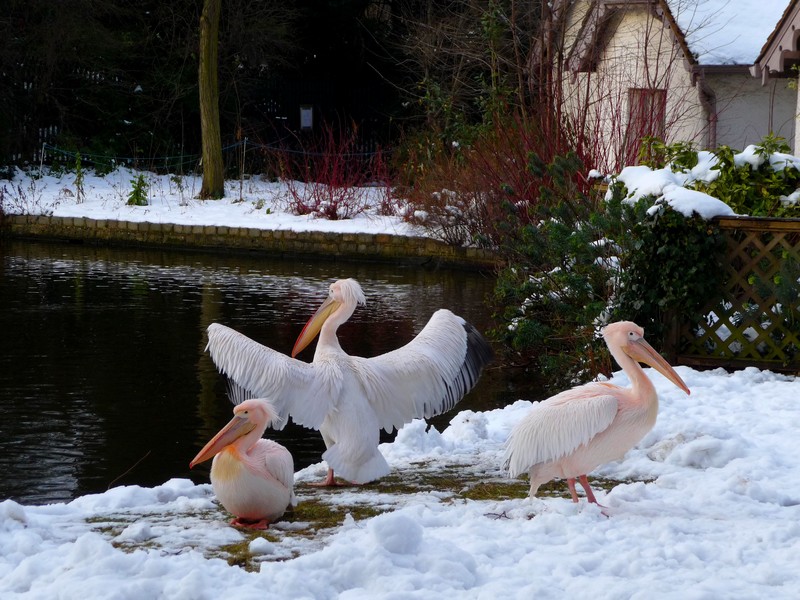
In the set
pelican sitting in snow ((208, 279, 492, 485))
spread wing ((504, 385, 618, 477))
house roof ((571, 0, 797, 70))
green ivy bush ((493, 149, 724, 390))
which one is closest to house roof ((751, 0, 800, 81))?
house roof ((571, 0, 797, 70))

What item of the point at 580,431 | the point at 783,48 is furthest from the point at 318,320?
the point at 783,48

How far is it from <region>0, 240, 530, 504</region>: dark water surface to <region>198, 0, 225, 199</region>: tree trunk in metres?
4.03

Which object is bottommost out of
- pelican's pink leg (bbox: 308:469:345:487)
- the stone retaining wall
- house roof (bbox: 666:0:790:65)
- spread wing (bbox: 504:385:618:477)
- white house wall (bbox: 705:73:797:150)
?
pelican's pink leg (bbox: 308:469:345:487)

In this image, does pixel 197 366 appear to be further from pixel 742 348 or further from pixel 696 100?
pixel 696 100

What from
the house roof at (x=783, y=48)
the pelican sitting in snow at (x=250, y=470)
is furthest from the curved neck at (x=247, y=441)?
the house roof at (x=783, y=48)

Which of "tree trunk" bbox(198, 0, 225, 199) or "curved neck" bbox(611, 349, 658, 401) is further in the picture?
"tree trunk" bbox(198, 0, 225, 199)

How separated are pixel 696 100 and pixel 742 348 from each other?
10167 millimetres

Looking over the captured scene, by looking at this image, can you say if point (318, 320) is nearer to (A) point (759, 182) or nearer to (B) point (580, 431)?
(B) point (580, 431)

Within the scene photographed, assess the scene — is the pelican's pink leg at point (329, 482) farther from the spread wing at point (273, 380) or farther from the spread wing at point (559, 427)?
the spread wing at point (559, 427)

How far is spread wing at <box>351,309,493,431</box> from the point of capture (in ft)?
21.2

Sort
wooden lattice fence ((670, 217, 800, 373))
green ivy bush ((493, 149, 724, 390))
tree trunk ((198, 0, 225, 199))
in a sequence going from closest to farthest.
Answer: wooden lattice fence ((670, 217, 800, 373)) → green ivy bush ((493, 149, 724, 390)) → tree trunk ((198, 0, 225, 199))

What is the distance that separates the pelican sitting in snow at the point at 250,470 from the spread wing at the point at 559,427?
3.57 ft

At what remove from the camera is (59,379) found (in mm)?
9664

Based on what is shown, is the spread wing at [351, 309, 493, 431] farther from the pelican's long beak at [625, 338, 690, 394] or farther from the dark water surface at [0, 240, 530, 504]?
the pelican's long beak at [625, 338, 690, 394]
